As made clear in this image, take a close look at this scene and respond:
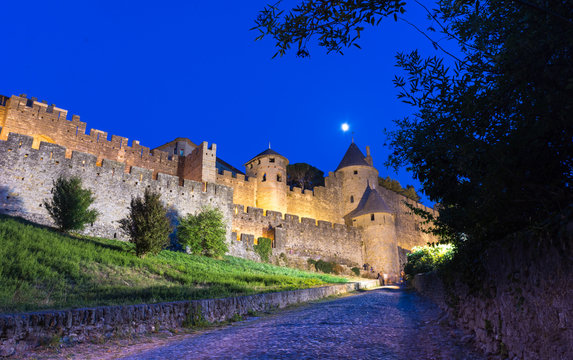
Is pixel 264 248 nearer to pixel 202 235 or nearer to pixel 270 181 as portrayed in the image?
pixel 202 235

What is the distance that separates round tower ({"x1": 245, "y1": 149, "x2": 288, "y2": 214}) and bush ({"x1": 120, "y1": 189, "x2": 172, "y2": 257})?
1953 cm

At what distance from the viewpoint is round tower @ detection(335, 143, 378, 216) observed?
39844 mm

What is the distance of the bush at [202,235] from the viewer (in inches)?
832

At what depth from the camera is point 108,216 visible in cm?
2072

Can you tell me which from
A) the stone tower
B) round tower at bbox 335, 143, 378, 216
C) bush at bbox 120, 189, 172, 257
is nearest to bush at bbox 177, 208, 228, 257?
bush at bbox 120, 189, 172, 257

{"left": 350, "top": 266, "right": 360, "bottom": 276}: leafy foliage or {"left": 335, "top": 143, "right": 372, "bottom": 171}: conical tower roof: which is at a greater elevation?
{"left": 335, "top": 143, "right": 372, "bottom": 171}: conical tower roof

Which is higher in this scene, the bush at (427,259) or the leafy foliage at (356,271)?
the bush at (427,259)

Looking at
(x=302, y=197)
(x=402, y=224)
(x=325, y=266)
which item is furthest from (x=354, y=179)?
(x=325, y=266)

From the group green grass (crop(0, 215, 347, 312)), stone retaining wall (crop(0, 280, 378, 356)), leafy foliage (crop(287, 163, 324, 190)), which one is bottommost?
stone retaining wall (crop(0, 280, 378, 356))

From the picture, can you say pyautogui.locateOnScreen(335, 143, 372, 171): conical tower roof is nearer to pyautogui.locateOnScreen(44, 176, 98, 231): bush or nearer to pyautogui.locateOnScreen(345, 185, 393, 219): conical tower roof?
pyautogui.locateOnScreen(345, 185, 393, 219): conical tower roof

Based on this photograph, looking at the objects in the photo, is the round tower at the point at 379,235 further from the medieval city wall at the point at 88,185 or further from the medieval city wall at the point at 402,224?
the medieval city wall at the point at 88,185

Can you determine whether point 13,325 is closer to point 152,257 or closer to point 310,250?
point 152,257

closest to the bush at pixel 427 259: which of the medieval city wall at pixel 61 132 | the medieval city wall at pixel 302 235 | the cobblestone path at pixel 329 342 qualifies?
the cobblestone path at pixel 329 342

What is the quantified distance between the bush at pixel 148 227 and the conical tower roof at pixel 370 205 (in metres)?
24.5
